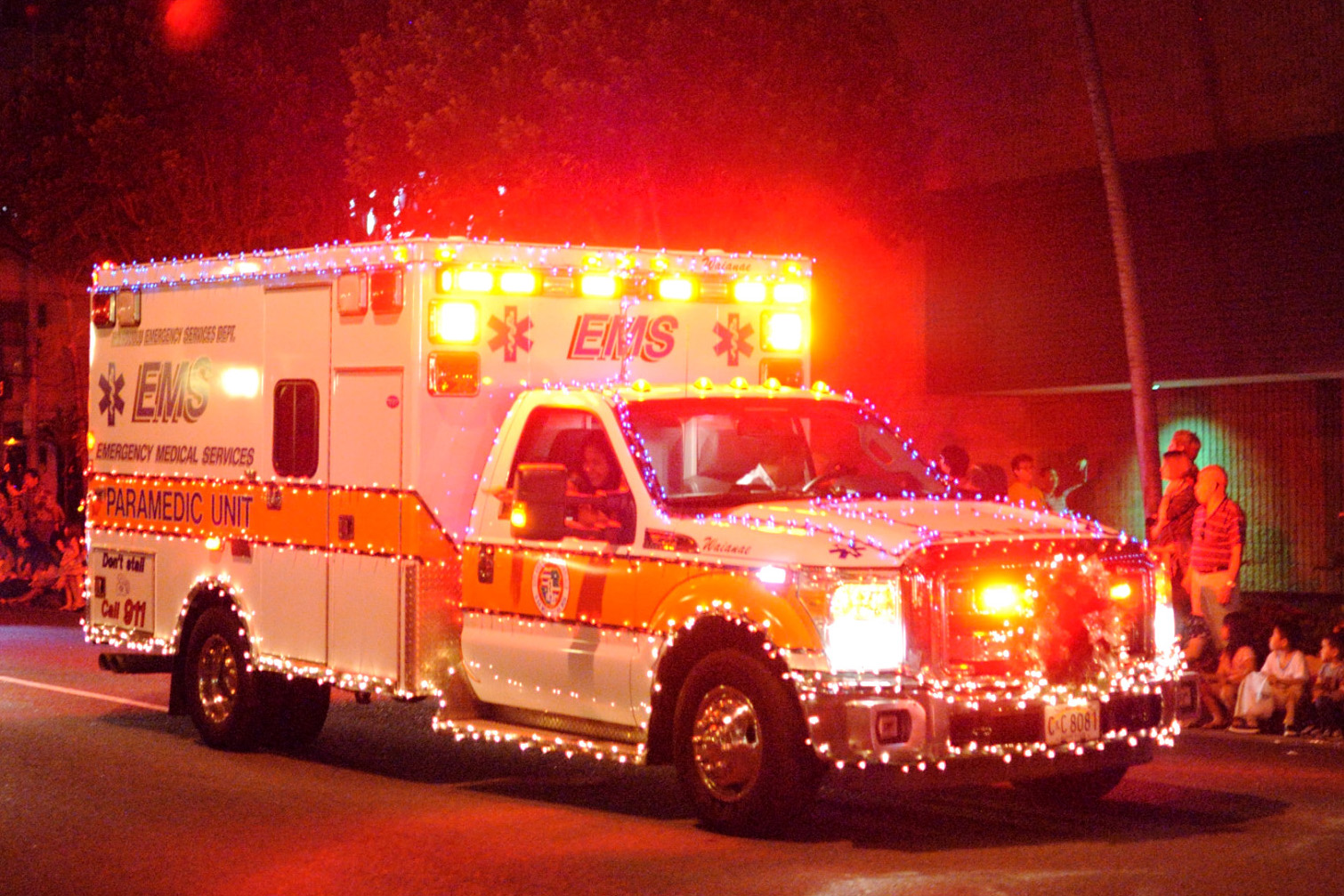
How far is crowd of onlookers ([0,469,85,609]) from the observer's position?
2473 centimetres

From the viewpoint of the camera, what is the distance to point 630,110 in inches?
731

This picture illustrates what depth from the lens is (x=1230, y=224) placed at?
753 inches

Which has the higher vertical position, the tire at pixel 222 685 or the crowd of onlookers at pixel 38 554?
the crowd of onlookers at pixel 38 554

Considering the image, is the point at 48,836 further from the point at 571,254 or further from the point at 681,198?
the point at 681,198

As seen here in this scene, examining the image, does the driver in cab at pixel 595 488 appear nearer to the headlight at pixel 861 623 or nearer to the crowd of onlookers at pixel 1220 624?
the headlight at pixel 861 623

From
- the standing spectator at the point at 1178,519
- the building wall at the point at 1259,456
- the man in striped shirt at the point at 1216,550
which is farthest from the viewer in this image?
the building wall at the point at 1259,456

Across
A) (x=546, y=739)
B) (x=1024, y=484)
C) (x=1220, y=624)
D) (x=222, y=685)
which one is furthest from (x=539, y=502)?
(x=1220, y=624)

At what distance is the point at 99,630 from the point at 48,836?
13.3ft

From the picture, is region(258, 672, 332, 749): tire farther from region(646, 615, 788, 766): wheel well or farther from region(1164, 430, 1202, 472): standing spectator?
region(1164, 430, 1202, 472): standing spectator

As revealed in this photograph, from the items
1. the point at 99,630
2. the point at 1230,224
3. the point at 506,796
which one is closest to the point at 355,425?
the point at 506,796

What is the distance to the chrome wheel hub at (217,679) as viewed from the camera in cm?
1181

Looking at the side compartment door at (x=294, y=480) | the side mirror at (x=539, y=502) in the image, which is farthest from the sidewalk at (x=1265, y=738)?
the side compartment door at (x=294, y=480)

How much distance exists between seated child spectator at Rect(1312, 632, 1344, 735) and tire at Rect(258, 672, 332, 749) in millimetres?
5967

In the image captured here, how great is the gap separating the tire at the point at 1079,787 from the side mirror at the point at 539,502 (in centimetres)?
255
